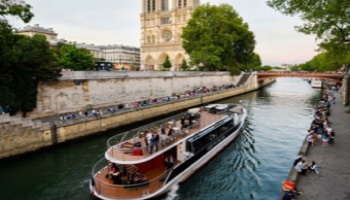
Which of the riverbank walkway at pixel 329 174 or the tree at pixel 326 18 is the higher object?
the tree at pixel 326 18

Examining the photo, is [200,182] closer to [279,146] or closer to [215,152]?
[215,152]

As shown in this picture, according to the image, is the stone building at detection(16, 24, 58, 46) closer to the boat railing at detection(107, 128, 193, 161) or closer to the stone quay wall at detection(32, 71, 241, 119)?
the stone quay wall at detection(32, 71, 241, 119)

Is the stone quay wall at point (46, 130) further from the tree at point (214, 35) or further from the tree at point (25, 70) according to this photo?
the tree at point (214, 35)

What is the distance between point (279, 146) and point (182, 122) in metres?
8.27

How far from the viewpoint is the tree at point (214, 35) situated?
170 feet

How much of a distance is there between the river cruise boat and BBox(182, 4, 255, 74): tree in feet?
115

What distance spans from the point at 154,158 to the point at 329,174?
839 cm

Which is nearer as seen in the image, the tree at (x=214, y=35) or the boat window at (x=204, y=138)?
the boat window at (x=204, y=138)

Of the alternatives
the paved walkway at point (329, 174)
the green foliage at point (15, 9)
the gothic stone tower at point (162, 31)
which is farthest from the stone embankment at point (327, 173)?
the gothic stone tower at point (162, 31)

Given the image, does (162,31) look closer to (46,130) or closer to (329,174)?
(46,130)

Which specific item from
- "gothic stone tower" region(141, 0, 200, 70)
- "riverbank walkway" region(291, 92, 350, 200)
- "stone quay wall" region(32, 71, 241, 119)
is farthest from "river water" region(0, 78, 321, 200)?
"gothic stone tower" region(141, 0, 200, 70)

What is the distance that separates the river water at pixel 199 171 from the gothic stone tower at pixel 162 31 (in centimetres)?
7636

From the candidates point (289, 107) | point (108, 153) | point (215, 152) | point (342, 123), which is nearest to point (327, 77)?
point (289, 107)

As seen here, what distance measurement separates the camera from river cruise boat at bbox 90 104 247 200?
1228 centimetres
